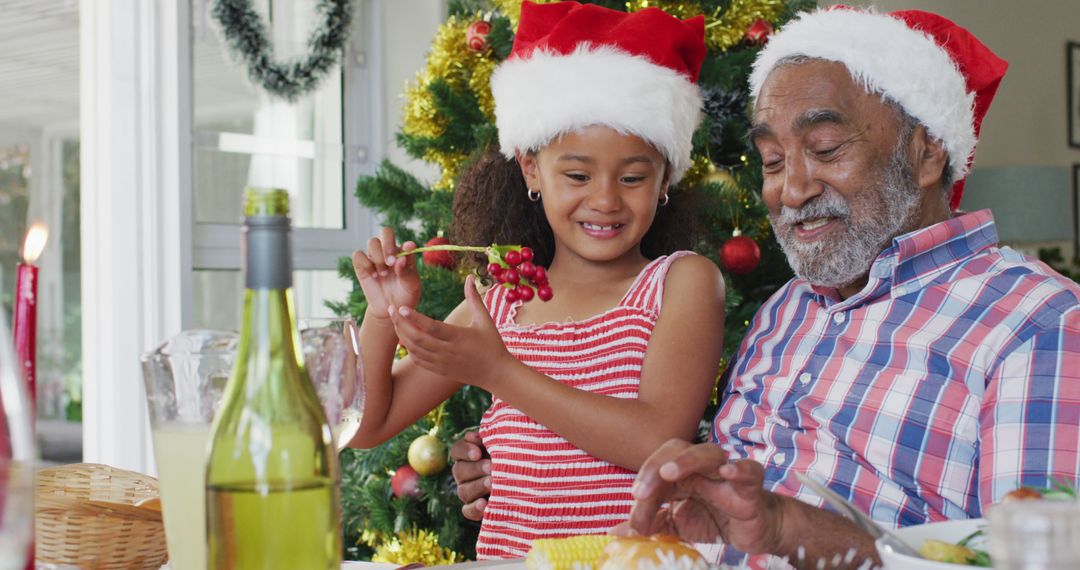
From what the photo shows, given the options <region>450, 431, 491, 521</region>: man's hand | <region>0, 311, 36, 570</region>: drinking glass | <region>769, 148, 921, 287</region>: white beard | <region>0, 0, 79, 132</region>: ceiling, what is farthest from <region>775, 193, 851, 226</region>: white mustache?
<region>0, 0, 79, 132</region>: ceiling

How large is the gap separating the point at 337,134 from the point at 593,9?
1.83 meters

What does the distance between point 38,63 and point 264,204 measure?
9.02 feet

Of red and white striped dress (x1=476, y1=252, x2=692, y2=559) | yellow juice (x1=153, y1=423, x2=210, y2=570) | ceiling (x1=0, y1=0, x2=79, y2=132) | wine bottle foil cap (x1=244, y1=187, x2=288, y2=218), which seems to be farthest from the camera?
ceiling (x1=0, y1=0, x2=79, y2=132)

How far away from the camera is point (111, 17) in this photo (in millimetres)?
2984

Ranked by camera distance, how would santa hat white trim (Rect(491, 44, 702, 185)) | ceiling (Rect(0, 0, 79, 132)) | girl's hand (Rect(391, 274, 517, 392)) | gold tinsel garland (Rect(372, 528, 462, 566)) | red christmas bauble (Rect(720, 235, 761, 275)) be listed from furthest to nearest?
ceiling (Rect(0, 0, 79, 132)) → gold tinsel garland (Rect(372, 528, 462, 566)) → red christmas bauble (Rect(720, 235, 761, 275)) → santa hat white trim (Rect(491, 44, 702, 185)) → girl's hand (Rect(391, 274, 517, 392))

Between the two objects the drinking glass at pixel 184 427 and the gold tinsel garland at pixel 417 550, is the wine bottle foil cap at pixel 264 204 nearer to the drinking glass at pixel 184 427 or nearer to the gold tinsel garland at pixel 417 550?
the drinking glass at pixel 184 427

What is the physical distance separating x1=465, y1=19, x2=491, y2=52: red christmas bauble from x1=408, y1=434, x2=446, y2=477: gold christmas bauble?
88 cm

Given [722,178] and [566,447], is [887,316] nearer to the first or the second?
[566,447]

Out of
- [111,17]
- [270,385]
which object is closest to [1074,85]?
[111,17]

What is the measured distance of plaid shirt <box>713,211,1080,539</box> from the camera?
122 centimetres

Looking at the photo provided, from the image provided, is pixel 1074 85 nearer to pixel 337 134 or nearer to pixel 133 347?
pixel 337 134

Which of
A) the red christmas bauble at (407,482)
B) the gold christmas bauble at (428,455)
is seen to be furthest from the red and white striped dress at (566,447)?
the red christmas bauble at (407,482)

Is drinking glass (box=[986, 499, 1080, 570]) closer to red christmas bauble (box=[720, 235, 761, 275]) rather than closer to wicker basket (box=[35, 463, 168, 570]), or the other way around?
wicker basket (box=[35, 463, 168, 570])

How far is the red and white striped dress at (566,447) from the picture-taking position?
65.1 inches
